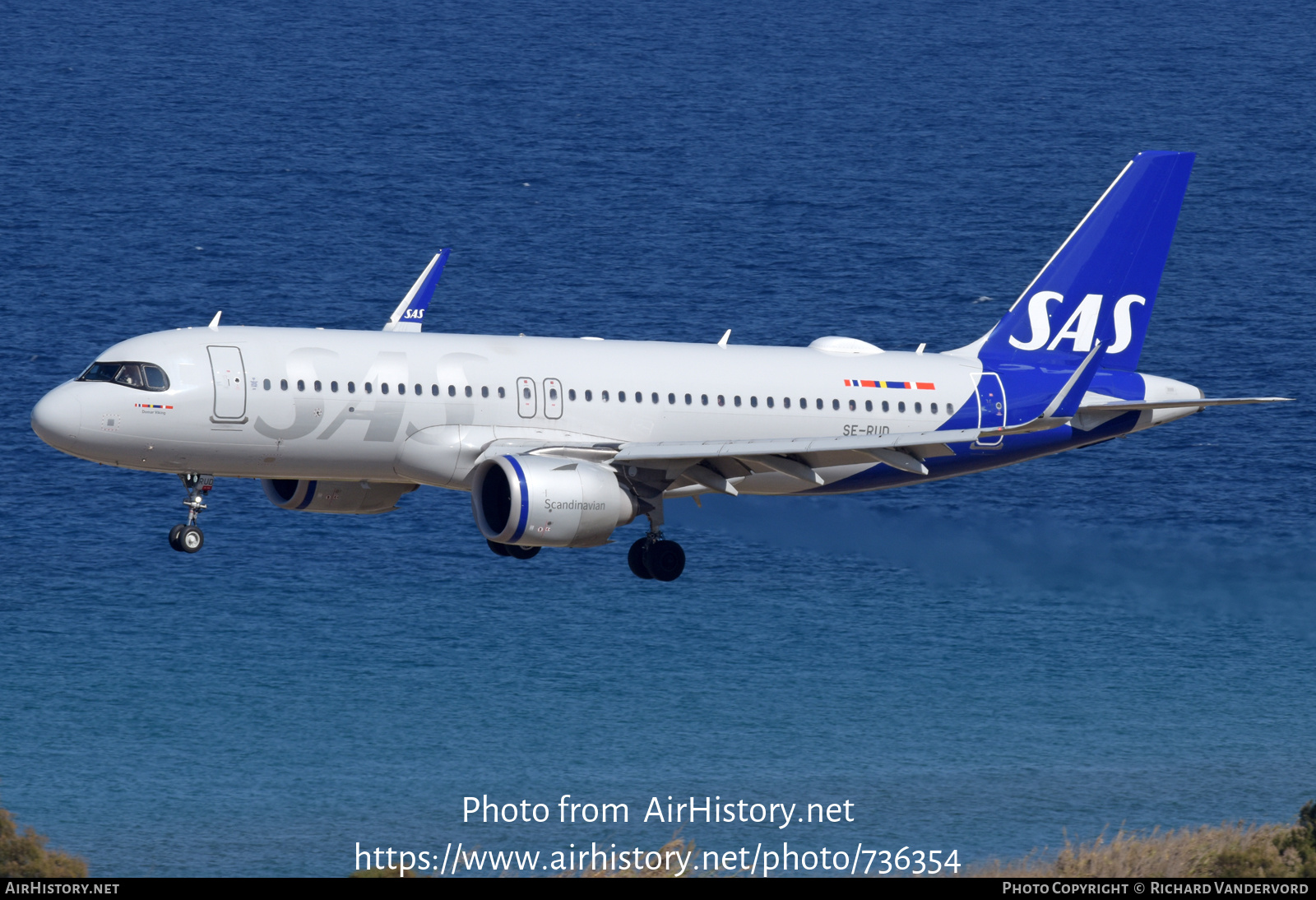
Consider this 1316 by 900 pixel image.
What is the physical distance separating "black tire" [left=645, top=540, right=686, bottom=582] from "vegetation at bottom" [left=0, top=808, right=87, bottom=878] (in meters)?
50.8

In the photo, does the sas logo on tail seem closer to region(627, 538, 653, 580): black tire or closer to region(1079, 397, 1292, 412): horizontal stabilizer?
region(1079, 397, 1292, 412): horizontal stabilizer

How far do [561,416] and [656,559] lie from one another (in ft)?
15.2

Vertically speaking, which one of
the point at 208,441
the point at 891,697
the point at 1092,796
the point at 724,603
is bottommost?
the point at 208,441

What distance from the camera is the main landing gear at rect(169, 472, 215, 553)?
4522 centimetres

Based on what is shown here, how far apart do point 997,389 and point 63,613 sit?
162 m

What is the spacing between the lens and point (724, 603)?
646ft

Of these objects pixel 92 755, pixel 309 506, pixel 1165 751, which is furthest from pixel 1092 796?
pixel 309 506

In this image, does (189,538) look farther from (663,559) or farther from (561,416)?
(663,559)

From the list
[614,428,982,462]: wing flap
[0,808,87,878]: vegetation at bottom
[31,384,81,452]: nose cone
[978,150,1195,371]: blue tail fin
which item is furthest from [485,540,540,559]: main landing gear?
[0,808,87,878]: vegetation at bottom

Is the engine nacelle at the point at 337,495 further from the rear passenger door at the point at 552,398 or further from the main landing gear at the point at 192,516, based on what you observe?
the rear passenger door at the point at 552,398

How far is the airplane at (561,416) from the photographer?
4525cm

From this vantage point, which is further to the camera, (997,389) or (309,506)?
(997,389)

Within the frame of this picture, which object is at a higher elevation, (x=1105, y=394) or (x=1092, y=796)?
(x=1092, y=796)

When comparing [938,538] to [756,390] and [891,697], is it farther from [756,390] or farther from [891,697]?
[891,697]
